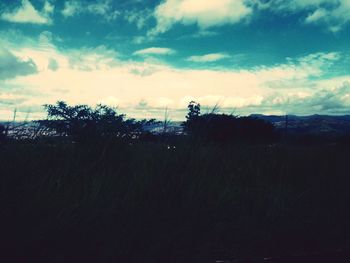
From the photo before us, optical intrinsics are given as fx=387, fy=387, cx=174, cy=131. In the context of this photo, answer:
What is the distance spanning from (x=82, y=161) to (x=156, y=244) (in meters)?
1.79

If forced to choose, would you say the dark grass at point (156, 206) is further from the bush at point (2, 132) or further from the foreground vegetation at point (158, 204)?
the bush at point (2, 132)

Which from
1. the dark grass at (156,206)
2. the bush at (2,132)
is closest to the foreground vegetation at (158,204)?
the dark grass at (156,206)

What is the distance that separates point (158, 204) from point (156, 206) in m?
0.06

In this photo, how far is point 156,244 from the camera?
123 inches

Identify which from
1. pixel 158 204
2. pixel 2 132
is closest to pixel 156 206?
pixel 158 204

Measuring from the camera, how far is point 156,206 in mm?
3859

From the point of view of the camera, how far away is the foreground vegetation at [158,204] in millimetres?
3051

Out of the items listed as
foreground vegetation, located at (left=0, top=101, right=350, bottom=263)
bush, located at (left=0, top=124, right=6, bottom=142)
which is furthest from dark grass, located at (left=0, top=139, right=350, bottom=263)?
bush, located at (left=0, top=124, right=6, bottom=142)

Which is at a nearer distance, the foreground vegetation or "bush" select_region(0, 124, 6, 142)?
the foreground vegetation

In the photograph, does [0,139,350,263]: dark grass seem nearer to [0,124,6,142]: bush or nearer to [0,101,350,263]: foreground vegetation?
[0,101,350,263]: foreground vegetation

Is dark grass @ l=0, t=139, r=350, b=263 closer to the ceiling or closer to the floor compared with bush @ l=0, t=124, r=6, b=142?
closer to the floor

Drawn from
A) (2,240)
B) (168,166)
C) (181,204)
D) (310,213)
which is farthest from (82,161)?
(310,213)

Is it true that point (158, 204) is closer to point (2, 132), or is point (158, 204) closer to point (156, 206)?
point (156, 206)

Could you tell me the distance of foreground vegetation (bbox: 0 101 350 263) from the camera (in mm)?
3051
